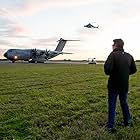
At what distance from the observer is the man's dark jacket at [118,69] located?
9.22 m

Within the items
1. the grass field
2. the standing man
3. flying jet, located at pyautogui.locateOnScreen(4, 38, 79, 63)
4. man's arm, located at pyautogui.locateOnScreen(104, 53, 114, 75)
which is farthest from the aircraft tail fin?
man's arm, located at pyautogui.locateOnScreen(104, 53, 114, 75)

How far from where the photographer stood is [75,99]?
15555mm

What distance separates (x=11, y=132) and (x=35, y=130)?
60 cm

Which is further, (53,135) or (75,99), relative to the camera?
(75,99)

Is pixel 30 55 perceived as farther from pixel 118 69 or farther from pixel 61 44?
pixel 118 69

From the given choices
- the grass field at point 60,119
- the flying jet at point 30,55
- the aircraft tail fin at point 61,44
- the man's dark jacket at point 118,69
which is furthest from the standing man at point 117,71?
the aircraft tail fin at point 61,44

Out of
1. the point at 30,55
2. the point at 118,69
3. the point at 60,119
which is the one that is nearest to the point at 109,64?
the point at 118,69

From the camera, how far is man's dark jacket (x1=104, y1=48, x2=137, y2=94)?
922cm

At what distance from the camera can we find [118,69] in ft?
30.8

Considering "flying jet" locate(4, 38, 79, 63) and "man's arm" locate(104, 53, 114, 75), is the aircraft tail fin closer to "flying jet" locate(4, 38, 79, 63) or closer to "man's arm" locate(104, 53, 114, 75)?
"flying jet" locate(4, 38, 79, 63)

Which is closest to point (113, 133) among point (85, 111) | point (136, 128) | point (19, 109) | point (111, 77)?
point (136, 128)

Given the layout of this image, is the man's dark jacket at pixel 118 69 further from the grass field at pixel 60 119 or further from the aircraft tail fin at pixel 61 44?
the aircraft tail fin at pixel 61 44

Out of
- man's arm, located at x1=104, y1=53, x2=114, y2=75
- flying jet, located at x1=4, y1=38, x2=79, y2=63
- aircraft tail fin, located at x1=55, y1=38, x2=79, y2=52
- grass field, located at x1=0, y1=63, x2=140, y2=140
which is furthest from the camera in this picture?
aircraft tail fin, located at x1=55, y1=38, x2=79, y2=52

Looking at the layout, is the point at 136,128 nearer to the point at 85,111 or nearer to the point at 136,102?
the point at 85,111
